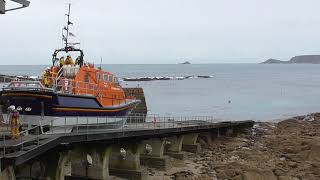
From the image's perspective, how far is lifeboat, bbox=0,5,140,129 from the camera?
21.3 metres

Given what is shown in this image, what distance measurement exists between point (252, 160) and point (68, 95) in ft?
49.3

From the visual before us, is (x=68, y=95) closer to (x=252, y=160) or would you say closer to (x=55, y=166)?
(x=55, y=166)

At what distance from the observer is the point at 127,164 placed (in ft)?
85.1

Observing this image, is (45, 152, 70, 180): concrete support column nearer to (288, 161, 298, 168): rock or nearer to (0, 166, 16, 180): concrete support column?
(0, 166, 16, 180): concrete support column

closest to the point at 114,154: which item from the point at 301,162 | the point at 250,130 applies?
the point at 301,162

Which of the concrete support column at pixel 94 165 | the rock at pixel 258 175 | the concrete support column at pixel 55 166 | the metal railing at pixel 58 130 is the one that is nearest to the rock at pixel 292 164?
the rock at pixel 258 175

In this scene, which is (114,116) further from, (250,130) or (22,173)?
(250,130)

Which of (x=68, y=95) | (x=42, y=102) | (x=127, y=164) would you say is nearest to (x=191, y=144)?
(x=127, y=164)

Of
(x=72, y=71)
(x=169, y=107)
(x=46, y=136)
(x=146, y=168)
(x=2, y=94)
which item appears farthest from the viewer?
(x=169, y=107)

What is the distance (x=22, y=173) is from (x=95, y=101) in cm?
644

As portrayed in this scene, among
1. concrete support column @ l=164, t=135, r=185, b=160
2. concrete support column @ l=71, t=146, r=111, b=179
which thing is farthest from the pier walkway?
concrete support column @ l=71, t=146, r=111, b=179

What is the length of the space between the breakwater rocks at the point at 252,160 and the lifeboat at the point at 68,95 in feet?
16.1

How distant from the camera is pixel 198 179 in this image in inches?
1024

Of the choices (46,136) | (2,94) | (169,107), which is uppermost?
(2,94)
